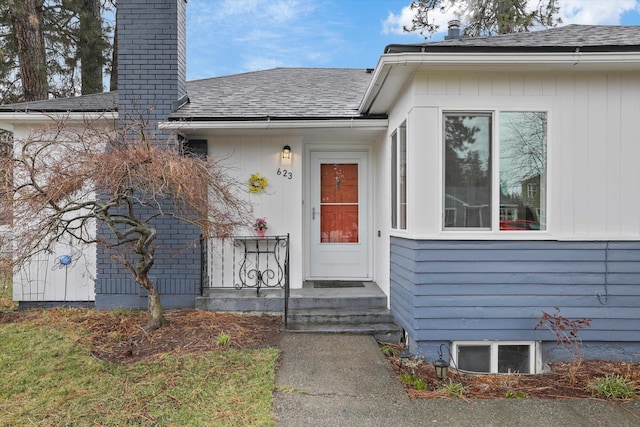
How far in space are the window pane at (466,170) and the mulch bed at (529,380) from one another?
59.1 inches

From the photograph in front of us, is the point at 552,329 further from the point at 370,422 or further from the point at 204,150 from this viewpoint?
the point at 204,150

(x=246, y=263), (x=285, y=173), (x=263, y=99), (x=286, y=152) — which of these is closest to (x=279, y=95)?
(x=263, y=99)

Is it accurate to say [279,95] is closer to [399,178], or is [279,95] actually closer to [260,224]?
[260,224]

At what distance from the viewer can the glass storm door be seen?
6.12 metres

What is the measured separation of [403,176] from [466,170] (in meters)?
0.75

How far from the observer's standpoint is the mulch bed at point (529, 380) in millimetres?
3303

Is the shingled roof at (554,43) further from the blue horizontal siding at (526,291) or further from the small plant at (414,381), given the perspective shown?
the small plant at (414,381)

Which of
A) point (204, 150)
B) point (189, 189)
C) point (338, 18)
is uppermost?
point (338, 18)

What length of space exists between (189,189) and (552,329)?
398 cm

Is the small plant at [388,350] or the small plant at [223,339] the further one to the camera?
the small plant at [388,350]

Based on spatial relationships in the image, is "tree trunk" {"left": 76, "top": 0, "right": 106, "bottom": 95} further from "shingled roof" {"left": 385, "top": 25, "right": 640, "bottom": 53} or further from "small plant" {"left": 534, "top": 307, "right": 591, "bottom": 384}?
"small plant" {"left": 534, "top": 307, "right": 591, "bottom": 384}

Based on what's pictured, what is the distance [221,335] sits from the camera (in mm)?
4230

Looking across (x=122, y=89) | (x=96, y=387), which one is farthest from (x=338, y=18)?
(x=96, y=387)

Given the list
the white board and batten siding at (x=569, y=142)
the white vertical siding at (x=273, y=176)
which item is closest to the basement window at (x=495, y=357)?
the white board and batten siding at (x=569, y=142)
